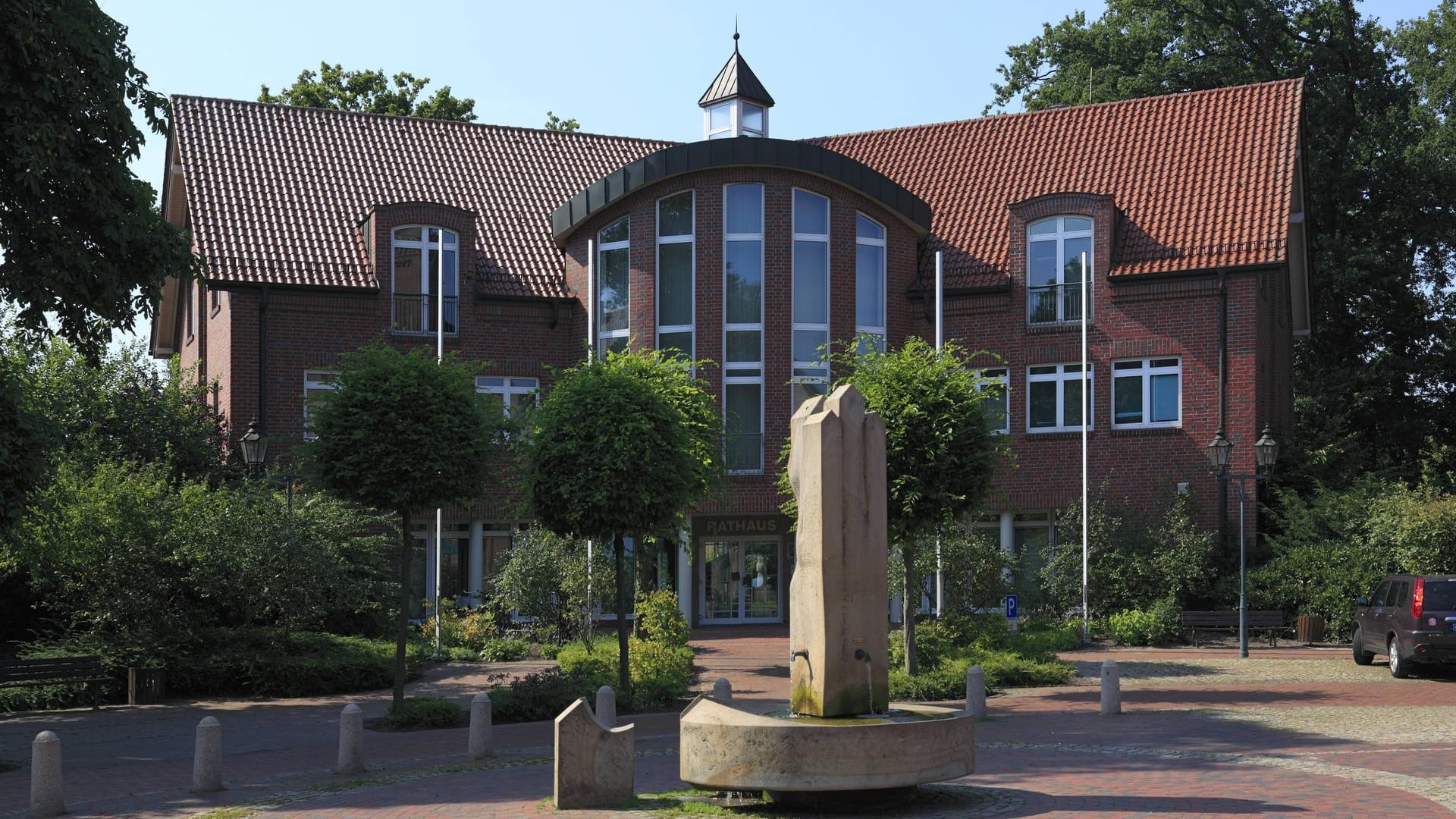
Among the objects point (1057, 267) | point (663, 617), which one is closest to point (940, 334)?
point (1057, 267)

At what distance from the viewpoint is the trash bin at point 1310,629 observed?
28.0m

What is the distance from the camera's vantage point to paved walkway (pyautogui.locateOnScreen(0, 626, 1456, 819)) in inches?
467

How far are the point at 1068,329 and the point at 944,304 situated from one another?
9.14ft

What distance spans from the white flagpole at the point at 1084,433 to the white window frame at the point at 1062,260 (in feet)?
0.53

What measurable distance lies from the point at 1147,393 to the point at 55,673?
21.6m

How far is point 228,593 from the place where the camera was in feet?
72.7

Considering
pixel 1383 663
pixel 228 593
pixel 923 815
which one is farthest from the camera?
pixel 1383 663

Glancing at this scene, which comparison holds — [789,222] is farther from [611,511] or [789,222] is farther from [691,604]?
[611,511]

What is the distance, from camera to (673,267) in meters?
32.5

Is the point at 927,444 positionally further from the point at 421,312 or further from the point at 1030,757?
the point at 421,312

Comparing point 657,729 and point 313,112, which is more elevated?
point 313,112

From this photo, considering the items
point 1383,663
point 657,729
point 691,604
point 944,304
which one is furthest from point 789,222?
point 657,729

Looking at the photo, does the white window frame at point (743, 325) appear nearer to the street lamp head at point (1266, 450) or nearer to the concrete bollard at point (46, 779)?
the street lamp head at point (1266, 450)

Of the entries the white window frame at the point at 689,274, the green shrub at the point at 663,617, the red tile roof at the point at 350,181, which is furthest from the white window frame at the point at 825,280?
the green shrub at the point at 663,617
